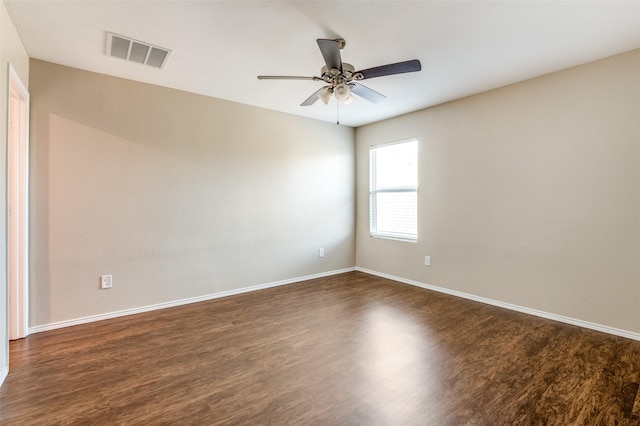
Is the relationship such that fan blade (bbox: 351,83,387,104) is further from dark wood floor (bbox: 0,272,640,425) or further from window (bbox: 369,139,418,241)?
dark wood floor (bbox: 0,272,640,425)

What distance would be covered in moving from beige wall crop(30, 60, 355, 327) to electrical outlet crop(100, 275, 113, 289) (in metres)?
0.04

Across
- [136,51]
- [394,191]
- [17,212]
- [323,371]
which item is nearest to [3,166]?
[17,212]

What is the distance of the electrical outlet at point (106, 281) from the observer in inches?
122

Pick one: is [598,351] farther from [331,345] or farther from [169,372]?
[169,372]

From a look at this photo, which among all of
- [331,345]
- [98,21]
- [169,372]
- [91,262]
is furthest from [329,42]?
[91,262]

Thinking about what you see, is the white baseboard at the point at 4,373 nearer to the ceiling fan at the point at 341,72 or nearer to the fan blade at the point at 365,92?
the ceiling fan at the point at 341,72

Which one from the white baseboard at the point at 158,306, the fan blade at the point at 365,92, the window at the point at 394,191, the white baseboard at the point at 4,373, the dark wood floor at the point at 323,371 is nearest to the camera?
the dark wood floor at the point at 323,371

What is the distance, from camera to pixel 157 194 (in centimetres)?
341

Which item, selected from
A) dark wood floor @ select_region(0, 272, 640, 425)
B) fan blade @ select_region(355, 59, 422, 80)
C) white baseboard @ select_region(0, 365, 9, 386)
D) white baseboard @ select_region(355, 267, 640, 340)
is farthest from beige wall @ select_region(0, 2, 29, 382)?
white baseboard @ select_region(355, 267, 640, 340)

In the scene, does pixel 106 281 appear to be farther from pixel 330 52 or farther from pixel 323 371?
pixel 330 52

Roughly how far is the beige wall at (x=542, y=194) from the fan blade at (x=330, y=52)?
7.55 ft

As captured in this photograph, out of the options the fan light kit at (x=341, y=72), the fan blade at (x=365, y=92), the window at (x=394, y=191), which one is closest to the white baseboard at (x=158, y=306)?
the window at (x=394, y=191)

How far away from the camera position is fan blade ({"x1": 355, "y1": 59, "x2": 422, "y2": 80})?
7.39ft

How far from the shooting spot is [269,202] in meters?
4.30
